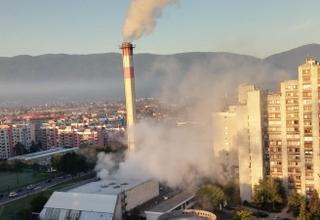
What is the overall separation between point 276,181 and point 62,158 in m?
13.4

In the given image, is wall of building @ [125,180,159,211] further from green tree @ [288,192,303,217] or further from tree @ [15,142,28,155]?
tree @ [15,142,28,155]

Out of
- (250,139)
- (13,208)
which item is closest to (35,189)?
(13,208)

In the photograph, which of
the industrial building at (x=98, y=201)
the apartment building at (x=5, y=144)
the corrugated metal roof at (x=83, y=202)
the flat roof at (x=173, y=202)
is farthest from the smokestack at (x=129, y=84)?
the apartment building at (x=5, y=144)

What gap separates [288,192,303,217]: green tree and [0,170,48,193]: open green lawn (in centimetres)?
1445

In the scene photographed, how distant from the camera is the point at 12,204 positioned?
69.1 feet

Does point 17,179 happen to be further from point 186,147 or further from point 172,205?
point 172,205

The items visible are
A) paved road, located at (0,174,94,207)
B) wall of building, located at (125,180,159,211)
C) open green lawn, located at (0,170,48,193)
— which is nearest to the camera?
wall of building, located at (125,180,159,211)

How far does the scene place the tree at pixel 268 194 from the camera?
17625 mm

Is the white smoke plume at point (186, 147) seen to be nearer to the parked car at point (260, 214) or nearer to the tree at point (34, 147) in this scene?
the parked car at point (260, 214)

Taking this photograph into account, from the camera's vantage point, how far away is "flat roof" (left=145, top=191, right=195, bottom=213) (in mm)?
16750

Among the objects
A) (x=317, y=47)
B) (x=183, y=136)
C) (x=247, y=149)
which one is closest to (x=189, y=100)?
(x=183, y=136)

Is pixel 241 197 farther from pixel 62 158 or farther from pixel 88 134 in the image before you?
pixel 88 134

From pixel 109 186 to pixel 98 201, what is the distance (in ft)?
5.16

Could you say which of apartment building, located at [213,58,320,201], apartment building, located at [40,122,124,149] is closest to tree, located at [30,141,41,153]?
apartment building, located at [40,122,124,149]
